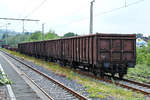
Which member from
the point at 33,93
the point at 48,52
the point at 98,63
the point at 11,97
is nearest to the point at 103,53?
the point at 98,63

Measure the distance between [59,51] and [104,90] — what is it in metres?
13.0

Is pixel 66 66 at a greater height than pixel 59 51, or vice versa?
pixel 59 51

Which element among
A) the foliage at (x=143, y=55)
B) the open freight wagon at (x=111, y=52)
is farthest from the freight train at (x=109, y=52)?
the foliage at (x=143, y=55)

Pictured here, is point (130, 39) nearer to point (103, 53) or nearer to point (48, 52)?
point (103, 53)

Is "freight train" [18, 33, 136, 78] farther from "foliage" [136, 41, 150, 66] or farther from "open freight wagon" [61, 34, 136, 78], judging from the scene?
"foliage" [136, 41, 150, 66]

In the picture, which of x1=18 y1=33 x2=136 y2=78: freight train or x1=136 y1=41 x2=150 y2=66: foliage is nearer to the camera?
x1=18 y1=33 x2=136 y2=78: freight train

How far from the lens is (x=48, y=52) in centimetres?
2816

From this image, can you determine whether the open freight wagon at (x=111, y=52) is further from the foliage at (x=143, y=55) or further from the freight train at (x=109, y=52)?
the foliage at (x=143, y=55)

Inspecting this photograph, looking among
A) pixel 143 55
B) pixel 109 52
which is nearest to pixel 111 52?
pixel 109 52

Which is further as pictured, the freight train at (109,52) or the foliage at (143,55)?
the foliage at (143,55)

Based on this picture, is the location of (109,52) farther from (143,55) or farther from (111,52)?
(143,55)

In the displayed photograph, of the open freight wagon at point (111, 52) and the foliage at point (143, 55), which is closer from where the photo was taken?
the open freight wagon at point (111, 52)

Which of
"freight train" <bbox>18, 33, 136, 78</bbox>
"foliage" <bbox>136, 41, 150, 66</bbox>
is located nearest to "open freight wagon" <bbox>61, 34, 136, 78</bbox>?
"freight train" <bbox>18, 33, 136, 78</bbox>

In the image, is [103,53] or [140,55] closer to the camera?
[103,53]
